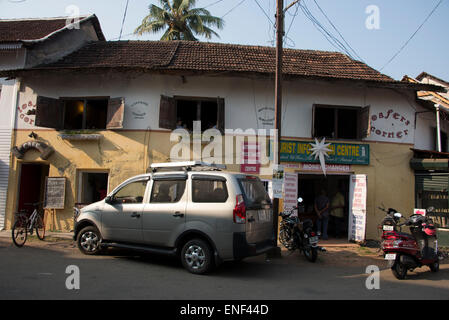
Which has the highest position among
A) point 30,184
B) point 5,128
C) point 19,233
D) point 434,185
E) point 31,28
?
point 31,28

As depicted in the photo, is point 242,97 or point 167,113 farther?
point 242,97

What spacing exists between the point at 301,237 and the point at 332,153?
399 cm

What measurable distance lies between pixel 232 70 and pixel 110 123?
4421 millimetres

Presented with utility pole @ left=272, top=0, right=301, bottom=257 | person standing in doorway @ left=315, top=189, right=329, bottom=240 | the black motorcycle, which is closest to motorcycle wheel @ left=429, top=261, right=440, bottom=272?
the black motorcycle

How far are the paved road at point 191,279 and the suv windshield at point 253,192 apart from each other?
4.72 feet

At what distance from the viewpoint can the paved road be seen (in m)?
4.98

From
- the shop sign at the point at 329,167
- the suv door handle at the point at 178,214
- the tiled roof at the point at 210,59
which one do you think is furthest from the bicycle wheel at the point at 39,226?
the shop sign at the point at 329,167

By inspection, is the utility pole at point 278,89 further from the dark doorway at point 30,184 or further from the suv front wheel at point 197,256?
the dark doorway at point 30,184

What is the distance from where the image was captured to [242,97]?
36.6 ft

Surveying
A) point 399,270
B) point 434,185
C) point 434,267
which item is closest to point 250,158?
point 399,270

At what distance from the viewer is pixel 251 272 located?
Answer: 6.66 meters

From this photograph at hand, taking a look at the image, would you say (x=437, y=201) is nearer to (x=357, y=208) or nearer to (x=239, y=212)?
(x=357, y=208)

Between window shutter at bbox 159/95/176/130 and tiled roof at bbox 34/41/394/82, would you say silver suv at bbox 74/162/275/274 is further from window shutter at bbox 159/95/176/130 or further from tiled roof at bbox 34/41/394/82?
tiled roof at bbox 34/41/394/82
